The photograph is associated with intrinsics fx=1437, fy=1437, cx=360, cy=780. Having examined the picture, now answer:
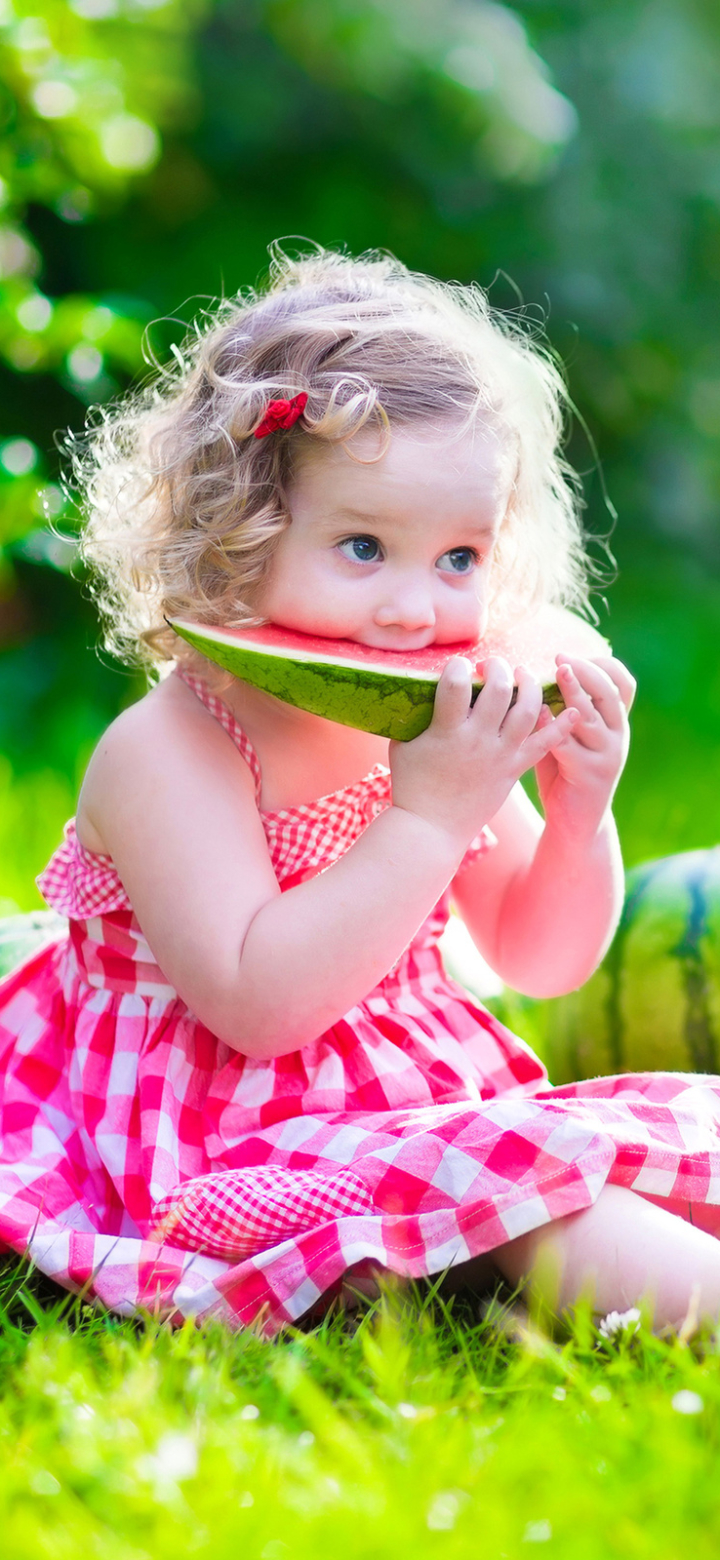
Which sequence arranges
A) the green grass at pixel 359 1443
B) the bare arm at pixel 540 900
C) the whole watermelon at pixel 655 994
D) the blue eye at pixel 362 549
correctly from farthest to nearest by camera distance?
1. the whole watermelon at pixel 655 994
2. the bare arm at pixel 540 900
3. the blue eye at pixel 362 549
4. the green grass at pixel 359 1443

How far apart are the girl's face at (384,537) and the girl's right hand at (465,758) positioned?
0.14 meters

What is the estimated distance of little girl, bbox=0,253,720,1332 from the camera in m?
1.73

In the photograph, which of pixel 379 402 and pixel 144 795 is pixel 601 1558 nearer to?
pixel 144 795

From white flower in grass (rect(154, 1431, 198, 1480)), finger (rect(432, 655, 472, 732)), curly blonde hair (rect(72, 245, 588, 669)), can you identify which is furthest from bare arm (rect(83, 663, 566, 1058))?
white flower in grass (rect(154, 1431, 198, 1480))

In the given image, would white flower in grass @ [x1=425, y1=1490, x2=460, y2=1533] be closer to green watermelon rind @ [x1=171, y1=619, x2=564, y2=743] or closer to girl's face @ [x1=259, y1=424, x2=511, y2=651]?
green watermelon rind @ [x1=171, y1=619, x2=564, y2=743]

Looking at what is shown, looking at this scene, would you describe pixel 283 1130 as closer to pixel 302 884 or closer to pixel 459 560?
pixel 302 884

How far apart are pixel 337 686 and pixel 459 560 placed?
35 cm

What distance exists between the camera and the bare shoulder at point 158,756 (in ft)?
6.53

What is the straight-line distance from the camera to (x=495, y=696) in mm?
1889

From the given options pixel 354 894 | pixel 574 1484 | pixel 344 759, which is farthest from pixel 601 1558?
pixel 344 759

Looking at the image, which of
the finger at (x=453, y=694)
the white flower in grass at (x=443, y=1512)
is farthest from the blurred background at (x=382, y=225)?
the white flower in grass at (x=443, y=1512)

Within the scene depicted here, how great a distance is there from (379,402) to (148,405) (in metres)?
0.95

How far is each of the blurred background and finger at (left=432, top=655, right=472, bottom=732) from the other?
5.74 feet

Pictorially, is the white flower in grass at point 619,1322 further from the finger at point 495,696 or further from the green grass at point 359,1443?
the finger at point 495,696
